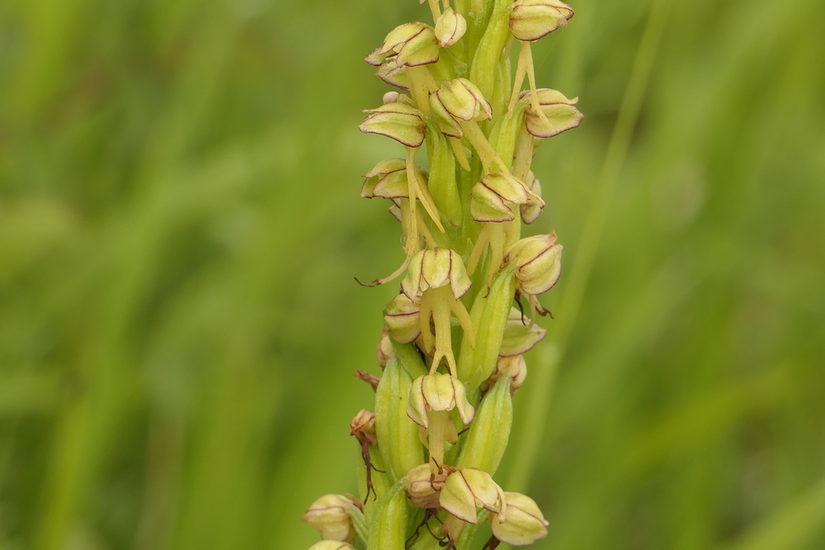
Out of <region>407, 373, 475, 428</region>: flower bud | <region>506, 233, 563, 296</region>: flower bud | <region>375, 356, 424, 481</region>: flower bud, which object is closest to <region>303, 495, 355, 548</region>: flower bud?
<region>375, 356, 424, 481</region>: flower bud

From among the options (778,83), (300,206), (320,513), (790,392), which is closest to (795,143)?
(778,83)

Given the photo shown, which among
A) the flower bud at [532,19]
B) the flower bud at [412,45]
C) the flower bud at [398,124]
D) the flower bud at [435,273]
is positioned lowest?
the flower bud at [435,273]

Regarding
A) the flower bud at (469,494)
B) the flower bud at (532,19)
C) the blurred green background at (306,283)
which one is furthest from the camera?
the blurred green background at (306,283)

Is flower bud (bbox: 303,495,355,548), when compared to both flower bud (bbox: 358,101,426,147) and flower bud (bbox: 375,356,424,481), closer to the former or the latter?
flower bud (bbox: 375,356,424,481)

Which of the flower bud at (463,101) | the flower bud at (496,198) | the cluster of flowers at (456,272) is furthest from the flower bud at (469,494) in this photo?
the flower bud at (463,101)

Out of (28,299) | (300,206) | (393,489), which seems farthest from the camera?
(28,299)

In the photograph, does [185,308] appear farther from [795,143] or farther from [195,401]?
[795,143]

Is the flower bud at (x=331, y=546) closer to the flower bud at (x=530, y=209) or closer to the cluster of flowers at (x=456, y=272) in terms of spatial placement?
the cluster of flowers at (x=456, y=272)
